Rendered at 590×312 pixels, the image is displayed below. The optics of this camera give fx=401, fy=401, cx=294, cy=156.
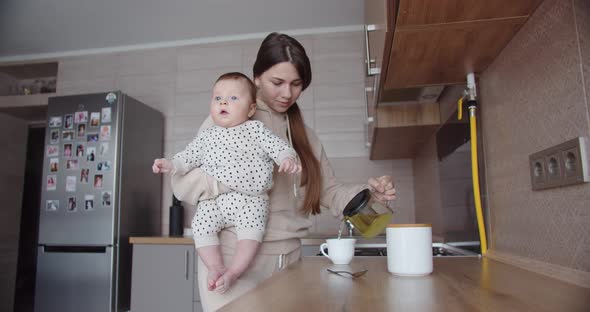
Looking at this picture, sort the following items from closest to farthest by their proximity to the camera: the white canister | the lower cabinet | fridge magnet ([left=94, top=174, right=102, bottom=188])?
the white canister → the lower cabinet → fridge magnet ([left=94, top=174, right=102, bottom=188])

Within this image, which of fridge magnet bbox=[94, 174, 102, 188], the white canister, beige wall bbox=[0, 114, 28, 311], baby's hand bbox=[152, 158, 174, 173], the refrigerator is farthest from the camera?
beige wall bbox=[0, 114, 28, 311]

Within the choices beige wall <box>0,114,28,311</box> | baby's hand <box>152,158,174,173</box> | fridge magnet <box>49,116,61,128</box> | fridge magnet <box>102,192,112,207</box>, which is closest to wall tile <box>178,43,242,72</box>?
fridge magnet <box>49,116,61,128</box>

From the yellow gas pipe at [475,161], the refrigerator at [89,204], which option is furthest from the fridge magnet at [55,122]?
the yellow gas pipe at [475,161]

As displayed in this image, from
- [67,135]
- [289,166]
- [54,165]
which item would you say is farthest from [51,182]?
[289,166]

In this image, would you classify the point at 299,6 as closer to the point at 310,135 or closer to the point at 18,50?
the point at 310,135

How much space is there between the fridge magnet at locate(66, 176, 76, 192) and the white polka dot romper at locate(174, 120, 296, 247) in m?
1.79

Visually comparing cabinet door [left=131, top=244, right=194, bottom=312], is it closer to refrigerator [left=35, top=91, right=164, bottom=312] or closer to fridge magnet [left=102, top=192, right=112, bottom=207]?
refrigerator [left=35, top=91, right=164, bottom=312]

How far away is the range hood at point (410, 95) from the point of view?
139 cm

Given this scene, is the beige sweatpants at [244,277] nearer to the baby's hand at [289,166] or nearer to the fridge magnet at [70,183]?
the baby's hand at [289,166]

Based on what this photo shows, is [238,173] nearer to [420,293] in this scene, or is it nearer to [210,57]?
[420,293]

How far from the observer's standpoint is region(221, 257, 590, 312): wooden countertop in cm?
48

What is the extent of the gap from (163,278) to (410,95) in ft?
5.55

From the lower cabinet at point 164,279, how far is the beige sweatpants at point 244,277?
1.32m

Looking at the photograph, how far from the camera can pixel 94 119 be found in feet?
8.36
